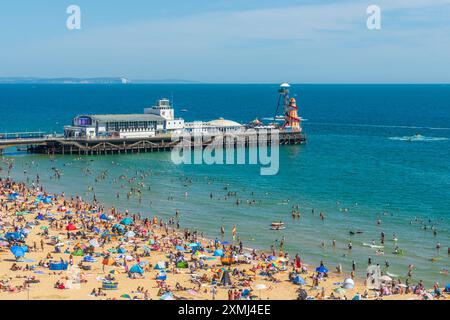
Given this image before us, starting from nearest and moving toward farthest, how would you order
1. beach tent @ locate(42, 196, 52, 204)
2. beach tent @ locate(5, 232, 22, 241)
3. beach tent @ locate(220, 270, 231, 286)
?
beach tent @ locate(220, 270, 231, 286), beach tent @ locate(5, 232, 22, 241), beach tent @ locate(42, 196, 52, 204)

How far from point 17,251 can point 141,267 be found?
7.60 meters

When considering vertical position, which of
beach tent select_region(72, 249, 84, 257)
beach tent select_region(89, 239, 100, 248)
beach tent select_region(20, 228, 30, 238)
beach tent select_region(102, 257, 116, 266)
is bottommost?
beach tent select_region(102, 257, 116, 266)

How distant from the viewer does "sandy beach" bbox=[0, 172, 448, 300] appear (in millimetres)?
33688

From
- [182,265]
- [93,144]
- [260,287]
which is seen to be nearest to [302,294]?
[260,287]

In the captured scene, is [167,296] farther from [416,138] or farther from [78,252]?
[416,138]

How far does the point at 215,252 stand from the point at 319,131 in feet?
296

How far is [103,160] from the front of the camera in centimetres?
8612

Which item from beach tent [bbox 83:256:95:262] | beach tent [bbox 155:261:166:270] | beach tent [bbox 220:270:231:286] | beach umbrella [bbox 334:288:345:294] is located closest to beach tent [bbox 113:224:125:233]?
beach tent [bbox 83:256:95:262]

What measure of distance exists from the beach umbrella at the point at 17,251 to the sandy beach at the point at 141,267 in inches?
2.4

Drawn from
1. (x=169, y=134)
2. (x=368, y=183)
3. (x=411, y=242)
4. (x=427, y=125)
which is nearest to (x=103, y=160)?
(x=169, y=134)

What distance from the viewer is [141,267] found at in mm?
37969

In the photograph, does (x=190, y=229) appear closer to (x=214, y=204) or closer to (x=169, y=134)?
(x=214, y=204)

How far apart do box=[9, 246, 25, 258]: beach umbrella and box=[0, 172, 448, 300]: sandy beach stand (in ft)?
0.20

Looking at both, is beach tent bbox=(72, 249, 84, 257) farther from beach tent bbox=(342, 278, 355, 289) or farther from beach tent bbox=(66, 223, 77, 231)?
beach tent bbox=(342, 278, 355, 289)
